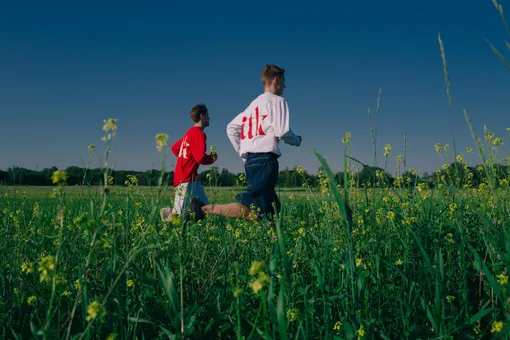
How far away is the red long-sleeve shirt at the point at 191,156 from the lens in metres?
6.50

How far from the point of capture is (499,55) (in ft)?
4.52

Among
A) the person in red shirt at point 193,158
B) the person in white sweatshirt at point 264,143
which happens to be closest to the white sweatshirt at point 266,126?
the person in white sweatshirt at point 264,143

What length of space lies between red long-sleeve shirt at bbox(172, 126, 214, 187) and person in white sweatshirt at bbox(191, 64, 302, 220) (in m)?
1.21

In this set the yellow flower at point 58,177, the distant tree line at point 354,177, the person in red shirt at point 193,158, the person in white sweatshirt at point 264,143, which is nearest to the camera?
the yellow flower at point 58,177

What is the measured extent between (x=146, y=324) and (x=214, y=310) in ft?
1.11

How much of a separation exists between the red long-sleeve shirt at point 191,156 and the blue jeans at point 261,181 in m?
1.40

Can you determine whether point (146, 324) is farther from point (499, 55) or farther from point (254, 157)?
point (254, 157)

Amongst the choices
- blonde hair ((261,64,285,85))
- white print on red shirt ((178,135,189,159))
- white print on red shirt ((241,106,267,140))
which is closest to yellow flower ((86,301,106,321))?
white print on red shirt ((241,106,267,140))

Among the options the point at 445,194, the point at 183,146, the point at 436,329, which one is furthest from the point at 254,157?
the point at 436,329

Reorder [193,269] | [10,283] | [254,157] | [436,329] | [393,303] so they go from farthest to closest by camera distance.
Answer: [254,157] < [193,269] < [10,283] < [393,303] < [436,329]

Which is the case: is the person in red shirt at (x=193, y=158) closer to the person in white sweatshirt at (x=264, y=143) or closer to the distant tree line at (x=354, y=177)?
the distant tree line at (x=354, y=177)

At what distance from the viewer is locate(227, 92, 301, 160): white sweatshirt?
5109 millimetres

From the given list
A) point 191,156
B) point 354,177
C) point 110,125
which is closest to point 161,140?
point 110,125

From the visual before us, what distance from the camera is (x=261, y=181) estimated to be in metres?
5.15
